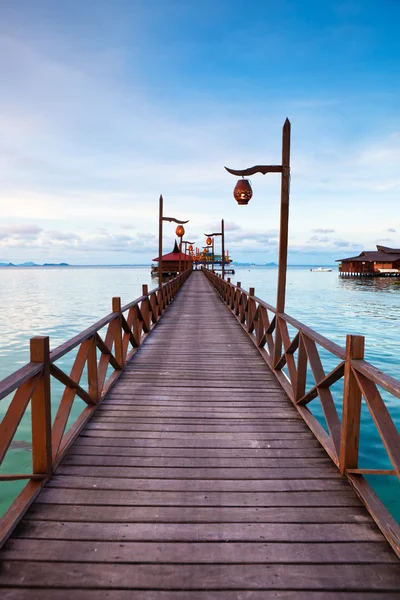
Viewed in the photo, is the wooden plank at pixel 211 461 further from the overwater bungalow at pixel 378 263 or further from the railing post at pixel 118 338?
the overwater bungalow at pixel 378 263

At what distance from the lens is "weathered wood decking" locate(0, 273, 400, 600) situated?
1857mm

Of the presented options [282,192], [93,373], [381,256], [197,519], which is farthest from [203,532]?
[381,256]

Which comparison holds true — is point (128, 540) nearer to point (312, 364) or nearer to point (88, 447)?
point (88, 447)

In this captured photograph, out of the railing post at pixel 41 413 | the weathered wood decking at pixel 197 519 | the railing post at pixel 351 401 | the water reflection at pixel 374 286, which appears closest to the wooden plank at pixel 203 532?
the weathered wood decking at pixel 197 519

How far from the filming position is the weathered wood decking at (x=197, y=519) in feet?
6.09

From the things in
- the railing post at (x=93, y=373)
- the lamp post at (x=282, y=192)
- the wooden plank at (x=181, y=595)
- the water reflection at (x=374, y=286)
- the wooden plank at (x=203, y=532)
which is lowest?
the water reflection at (x=374, y=286)

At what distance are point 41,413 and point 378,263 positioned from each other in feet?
233

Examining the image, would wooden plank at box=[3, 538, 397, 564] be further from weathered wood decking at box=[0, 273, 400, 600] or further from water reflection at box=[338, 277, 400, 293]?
water reflection at box=[338, 277, 400, 293]

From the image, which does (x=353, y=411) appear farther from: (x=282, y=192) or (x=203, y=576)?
(x=282, y=192)

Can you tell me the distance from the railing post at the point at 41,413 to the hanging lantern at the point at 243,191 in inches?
155

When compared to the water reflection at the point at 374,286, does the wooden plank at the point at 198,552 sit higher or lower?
higher

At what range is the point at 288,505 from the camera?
249cm

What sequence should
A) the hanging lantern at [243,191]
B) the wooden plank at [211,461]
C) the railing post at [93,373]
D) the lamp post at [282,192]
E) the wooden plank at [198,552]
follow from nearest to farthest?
the wooden plank at [198,552], the wooden plank at [211,461], the railing post at [93,373], the lamp post at [282,192], the hanging lantern at [243,191]

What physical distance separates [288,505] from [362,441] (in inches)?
178
